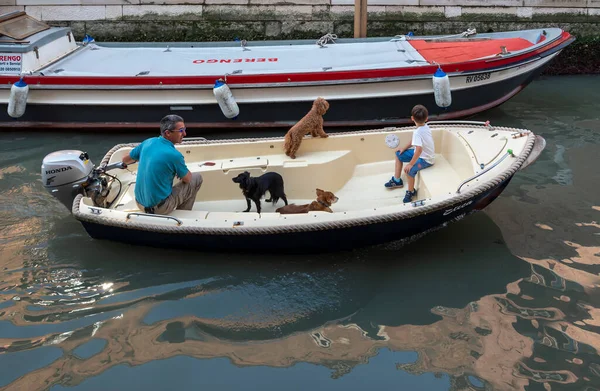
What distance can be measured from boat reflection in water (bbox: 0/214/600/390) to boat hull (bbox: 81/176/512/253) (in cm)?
13

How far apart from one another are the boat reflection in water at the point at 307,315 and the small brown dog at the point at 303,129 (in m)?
1.35

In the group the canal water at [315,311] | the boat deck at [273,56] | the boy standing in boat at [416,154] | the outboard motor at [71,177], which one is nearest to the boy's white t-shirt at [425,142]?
the boy standing in boat at [416,154]

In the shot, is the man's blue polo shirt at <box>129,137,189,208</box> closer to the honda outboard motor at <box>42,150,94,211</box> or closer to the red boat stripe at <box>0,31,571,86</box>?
the honda outboard motor at <box>42,150,94,211</box>

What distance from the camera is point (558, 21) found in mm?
10844

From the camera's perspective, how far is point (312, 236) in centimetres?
458

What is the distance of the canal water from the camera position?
12.0 feet

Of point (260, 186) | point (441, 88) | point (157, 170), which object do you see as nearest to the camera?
point (157, 170)

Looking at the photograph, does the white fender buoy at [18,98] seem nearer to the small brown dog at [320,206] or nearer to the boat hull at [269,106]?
the boat hull at [269,106]

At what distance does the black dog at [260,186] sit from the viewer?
483cm

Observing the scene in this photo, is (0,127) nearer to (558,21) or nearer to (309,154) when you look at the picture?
(309,154)

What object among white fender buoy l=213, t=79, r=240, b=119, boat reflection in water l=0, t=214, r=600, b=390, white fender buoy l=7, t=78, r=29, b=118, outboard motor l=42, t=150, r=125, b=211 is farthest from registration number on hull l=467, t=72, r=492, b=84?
white fender buoy l=7, t=78, r=29, b=118

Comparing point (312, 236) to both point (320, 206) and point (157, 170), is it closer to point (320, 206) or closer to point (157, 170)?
point (320, 206)

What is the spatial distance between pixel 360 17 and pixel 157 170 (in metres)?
6.12

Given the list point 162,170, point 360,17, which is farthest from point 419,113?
point 360,17
